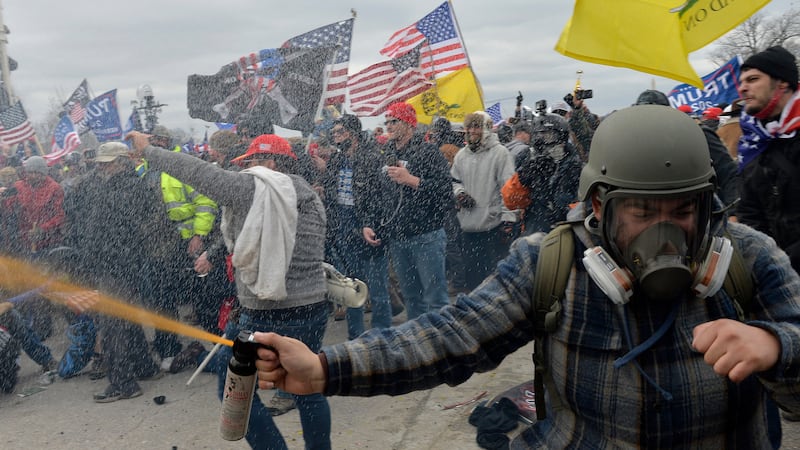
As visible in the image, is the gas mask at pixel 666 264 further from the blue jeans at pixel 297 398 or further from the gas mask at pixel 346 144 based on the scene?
the gas mask at pixel 346 144

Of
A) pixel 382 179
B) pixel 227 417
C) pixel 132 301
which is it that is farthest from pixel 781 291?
pixel 132 301

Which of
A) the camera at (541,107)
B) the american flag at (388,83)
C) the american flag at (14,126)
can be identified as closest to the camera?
the camera at (541,107)

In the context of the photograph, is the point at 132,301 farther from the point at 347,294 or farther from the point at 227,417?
the point at 227,417

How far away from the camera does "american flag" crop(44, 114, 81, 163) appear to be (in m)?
17.4

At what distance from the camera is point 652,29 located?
3988 mm

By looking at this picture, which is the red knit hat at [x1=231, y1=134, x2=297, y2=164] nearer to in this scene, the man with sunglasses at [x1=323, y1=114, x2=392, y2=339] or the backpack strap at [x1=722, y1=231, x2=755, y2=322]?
the man with sunglasses at [x1=323, y1=114, x2=392, y2=339]

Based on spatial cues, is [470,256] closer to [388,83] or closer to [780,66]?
[780,66]

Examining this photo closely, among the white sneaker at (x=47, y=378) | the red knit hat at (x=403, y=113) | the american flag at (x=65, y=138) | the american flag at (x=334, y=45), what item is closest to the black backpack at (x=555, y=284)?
the red knit hat at (x=403, y=113)

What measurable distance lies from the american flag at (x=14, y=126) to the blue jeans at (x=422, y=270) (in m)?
13.5

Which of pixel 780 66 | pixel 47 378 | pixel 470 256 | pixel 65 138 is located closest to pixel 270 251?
pixel 780 66

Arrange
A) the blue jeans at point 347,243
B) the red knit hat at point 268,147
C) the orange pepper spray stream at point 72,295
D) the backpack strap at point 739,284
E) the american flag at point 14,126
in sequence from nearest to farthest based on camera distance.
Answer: the backpack strap at point 739,284 → the red knit hat at point 268,147 → the orange pepper spray stream at point 72,295 → the blue jeans at point 347,243 → the american flag at point 14,126

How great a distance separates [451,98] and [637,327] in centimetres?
950

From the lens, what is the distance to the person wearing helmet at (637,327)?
1.64 meters

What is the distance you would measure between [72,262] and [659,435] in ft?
21.0
